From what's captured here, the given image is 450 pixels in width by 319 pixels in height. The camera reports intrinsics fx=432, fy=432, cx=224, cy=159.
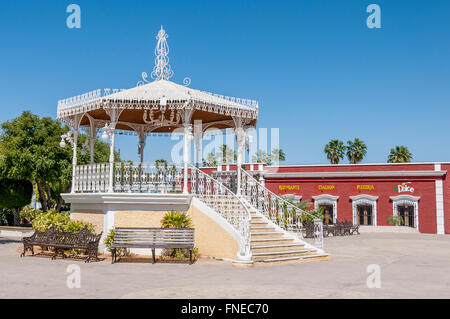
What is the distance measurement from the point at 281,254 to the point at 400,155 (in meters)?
42.2

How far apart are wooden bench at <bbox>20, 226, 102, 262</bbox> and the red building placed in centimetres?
2221

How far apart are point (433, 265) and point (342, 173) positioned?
1974 centimetres

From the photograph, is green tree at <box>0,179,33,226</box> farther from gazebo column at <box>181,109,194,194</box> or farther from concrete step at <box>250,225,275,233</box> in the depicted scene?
concrete step at <box>250,225,275,233</box>

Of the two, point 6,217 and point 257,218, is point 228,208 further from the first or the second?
point 6,217

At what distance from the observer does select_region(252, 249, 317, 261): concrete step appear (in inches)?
452

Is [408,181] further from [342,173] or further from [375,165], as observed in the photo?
[342,173]

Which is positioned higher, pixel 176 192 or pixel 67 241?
pixel 176 192

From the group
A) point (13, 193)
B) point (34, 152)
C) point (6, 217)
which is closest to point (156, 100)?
point (34, 152)

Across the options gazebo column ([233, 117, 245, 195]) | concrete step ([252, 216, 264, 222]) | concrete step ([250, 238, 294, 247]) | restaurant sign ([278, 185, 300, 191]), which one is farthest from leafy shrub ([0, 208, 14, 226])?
concrete step ([250, 238, 294, 247])

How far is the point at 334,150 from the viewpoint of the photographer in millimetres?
52656

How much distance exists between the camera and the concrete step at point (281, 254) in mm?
11469

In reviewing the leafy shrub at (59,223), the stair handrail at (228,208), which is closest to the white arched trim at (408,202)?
the stair handrail at (228,208)

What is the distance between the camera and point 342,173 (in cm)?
3136
